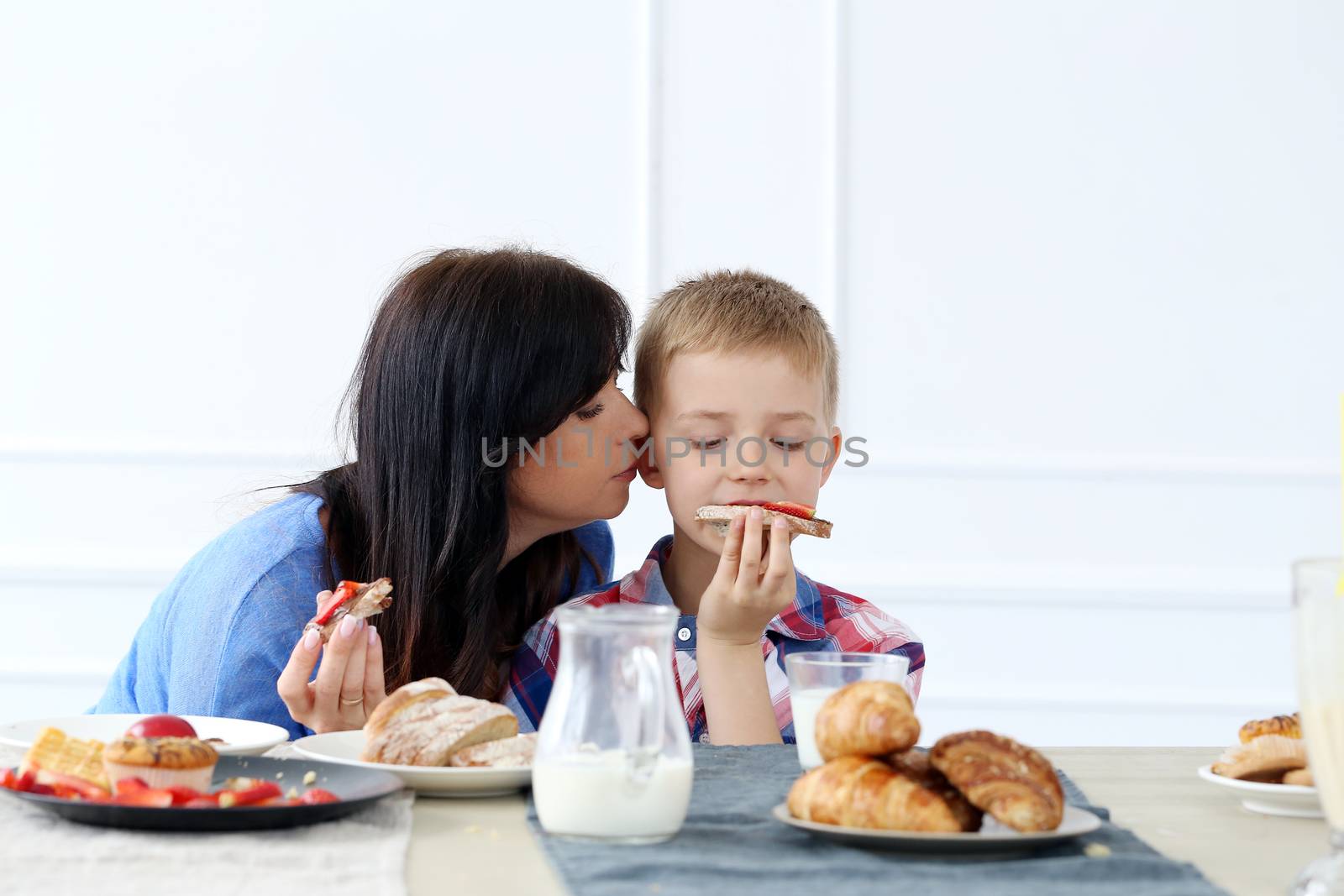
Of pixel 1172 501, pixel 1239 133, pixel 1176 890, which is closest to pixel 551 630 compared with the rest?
pixel 1176 890

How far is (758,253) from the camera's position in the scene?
4000 mm

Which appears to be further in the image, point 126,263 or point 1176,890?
point 126,263

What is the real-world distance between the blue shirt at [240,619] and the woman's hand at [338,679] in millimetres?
298

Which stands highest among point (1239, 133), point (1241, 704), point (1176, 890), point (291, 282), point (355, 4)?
point (355, 4)

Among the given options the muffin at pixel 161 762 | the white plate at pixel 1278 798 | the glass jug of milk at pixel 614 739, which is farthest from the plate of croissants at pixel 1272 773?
the muffin at pixel 161 762

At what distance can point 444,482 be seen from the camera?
2.08m

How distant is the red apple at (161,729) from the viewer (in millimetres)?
1157

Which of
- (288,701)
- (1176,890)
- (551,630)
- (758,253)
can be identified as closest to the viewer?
(1176,890)

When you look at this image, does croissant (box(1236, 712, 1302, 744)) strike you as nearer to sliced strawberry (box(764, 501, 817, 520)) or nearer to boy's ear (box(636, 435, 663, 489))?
sliced strawberry (box(764, 501, 817, 520))

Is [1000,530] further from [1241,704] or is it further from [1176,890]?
[1176,890]

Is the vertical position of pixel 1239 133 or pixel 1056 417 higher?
pixel 1239 133

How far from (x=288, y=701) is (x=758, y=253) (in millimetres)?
2690

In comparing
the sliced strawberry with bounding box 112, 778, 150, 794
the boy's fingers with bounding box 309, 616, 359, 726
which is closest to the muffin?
the sliced strawberry with bounding box 112, 778, 150, 794

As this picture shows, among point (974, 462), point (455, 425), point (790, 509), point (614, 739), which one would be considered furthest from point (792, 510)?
point (974, 462)
